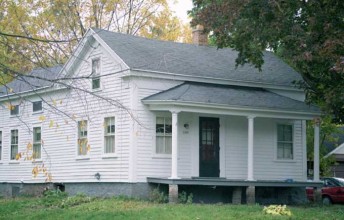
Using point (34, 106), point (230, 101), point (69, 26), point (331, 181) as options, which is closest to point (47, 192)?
point (34, 106)

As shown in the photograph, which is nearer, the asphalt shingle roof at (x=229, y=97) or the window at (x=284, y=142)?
the asphalt shingle roof at (x=229, y=97)

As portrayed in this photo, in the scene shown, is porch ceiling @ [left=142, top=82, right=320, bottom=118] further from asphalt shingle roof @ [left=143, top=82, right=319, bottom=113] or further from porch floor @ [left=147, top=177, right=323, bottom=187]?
porch floor @ [left=147, top=177, right=323, bottom=187]

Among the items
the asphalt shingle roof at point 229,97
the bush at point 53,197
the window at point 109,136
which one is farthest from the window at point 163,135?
the bush at point 53,197

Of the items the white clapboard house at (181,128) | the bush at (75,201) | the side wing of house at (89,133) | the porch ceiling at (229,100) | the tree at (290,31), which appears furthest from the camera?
the side wing of house at (89,133)

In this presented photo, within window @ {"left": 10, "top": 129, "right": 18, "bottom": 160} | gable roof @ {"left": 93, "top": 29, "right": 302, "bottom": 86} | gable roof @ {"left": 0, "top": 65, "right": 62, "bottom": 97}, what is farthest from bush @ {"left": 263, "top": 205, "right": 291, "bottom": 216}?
window @ {"left": 10, "top": 129, "right": 18, "bottom": 160}

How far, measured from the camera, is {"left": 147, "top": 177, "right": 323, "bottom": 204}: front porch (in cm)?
2225

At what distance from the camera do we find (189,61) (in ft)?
85.4

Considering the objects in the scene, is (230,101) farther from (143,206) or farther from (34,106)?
(34,106)

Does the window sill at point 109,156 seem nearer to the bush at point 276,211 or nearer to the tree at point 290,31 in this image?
the tree at point 290,31

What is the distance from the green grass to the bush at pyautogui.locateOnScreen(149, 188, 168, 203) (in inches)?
29.9

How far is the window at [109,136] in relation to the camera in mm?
24031

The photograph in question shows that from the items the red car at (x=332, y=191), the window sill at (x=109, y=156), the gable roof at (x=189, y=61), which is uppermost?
the gable roof at (x=189, y=61)

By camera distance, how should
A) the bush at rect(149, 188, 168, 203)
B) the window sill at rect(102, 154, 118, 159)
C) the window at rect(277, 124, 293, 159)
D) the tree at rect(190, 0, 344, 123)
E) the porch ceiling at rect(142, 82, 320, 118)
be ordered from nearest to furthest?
the tree at rect(190, 0, 344, 123) < the bush at rect(149, 188, 168, 203) < the porch ceiling at rect(142, 82, 320, 118) < the window sill at rect(102, 154, 118, 159) < the window at rect(277, 124, 293, 159)

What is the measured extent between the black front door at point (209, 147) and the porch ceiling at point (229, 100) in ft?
4.21
